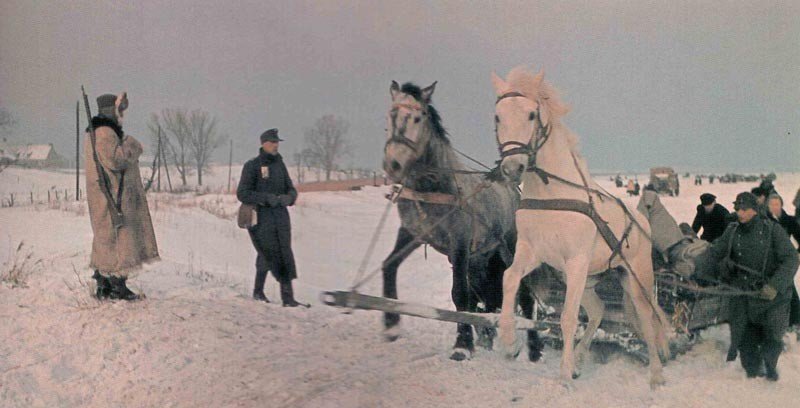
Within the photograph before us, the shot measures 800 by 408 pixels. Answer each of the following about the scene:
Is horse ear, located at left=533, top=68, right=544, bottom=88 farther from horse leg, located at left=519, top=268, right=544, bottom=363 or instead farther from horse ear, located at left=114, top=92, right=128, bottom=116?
horse ear, located at left=114, top=92, right=128, bottom=116

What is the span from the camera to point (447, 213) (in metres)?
2.87

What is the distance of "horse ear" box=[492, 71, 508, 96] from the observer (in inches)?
88.8

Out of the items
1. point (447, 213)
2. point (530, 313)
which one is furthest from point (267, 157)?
point (530, 313)

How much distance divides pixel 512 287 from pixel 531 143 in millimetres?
593

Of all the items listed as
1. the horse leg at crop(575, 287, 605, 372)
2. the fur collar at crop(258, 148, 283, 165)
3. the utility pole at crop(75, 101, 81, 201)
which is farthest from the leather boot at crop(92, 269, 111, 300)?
the horse leg at crop(575, 287, 605, 372)

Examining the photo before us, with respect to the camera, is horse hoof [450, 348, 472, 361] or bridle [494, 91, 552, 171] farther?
horse hoof [450, 348, 472, 361]

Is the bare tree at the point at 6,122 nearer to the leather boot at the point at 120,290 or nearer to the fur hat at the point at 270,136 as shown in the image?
the leather boot at the point at 120,290

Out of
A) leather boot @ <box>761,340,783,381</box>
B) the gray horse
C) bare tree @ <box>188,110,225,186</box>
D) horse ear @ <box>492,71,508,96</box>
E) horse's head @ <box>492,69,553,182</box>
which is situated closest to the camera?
horse's head @ <box>492,69,553,182</box>

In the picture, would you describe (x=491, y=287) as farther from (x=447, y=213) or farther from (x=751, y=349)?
(x=751, y=349)

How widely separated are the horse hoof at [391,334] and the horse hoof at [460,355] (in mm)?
277

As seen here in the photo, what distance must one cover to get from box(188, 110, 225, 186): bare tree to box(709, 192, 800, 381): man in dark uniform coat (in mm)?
2394

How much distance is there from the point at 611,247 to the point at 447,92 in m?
0.99

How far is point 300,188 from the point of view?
106 inches

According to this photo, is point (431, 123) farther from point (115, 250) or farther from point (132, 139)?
point (115, 250)
